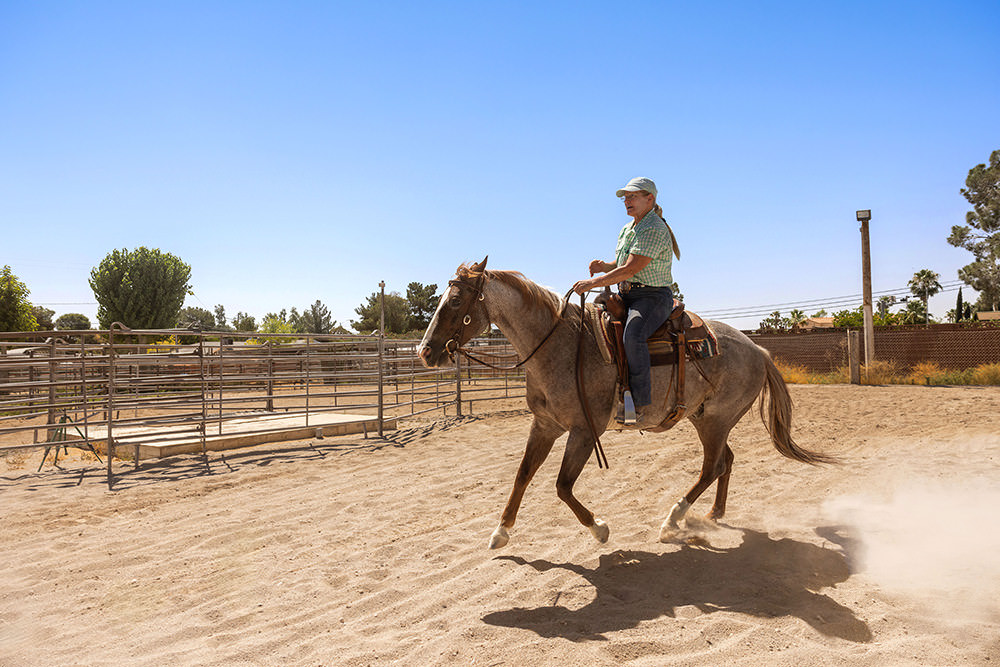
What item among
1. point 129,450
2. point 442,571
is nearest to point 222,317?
point 129,450

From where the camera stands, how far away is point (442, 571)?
382 centimetres

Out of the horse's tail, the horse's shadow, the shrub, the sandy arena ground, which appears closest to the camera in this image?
the sandy arena ground

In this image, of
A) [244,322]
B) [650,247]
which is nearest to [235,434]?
[650,247]

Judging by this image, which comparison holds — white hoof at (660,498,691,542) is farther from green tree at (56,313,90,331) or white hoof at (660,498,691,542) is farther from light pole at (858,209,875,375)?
green tree at (56,313,90,331)

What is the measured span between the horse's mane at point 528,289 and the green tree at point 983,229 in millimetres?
38191

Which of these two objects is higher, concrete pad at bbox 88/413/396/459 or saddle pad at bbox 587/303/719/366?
saddle pad at bbox 587/303/719/366

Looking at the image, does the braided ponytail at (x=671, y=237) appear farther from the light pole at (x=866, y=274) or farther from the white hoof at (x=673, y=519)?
the light pole at (x=866, y=274)

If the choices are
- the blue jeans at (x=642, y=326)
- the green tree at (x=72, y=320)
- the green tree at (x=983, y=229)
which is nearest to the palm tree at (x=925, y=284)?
the green tree at (x=983, y=229)

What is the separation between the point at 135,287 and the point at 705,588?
4094cm

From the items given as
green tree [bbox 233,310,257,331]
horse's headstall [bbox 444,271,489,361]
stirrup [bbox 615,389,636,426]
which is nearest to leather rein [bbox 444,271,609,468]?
horse's headstall [bbox 444,271,489,361]

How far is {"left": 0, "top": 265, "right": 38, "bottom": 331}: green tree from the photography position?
97.8 ft

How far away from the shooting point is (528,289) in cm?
400

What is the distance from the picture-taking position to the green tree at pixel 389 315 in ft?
166

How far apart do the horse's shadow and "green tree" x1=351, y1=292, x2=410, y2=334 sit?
4649cm
